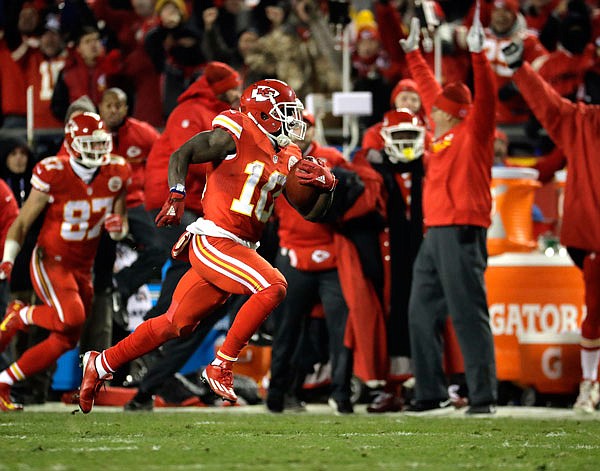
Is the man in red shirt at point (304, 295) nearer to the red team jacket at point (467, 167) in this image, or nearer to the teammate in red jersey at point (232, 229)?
the red team jacket at point (467, 167)

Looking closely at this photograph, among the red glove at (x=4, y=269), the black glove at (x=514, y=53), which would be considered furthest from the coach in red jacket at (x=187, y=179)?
the black glove at (x=514, y=53)

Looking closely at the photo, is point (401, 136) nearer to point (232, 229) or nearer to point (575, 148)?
point (575, 148)

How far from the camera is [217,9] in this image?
12.6 m

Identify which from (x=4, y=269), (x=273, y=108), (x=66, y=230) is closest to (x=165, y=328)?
(x=273, y=108)

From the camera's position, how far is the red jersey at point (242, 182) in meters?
6.84

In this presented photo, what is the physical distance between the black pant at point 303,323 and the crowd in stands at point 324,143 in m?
0.01

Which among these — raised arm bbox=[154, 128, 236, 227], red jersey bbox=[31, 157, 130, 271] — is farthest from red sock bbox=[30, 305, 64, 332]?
raised arm bbox=[154, 128, 236, 227]

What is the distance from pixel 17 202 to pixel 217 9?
332cm

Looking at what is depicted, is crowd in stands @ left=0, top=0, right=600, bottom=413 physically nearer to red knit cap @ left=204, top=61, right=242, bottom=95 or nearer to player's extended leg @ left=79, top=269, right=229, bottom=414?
red knit cap @ left=204, top=61, right=242, bottom=95

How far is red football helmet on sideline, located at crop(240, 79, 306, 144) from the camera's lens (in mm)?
6953

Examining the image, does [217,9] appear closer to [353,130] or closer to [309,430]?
[353,130]

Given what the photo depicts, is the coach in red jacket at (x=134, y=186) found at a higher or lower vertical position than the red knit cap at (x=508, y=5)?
lower

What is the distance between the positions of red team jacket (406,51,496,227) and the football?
67.0 inches

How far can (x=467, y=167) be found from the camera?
8391 mm
